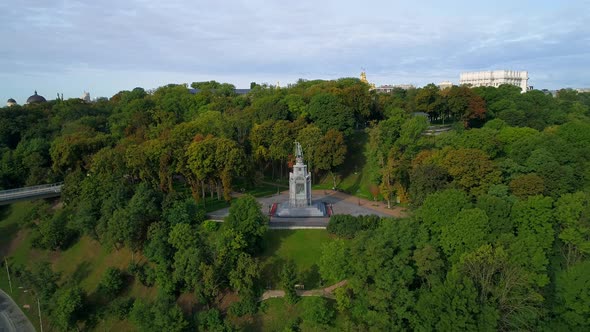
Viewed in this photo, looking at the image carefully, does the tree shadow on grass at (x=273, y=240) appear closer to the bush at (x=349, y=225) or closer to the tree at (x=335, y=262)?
the bush at (x=349, y=225)

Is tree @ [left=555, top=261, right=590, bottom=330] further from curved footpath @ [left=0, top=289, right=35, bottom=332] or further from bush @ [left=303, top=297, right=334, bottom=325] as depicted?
curved footpath @ [left=0, top=289, right=35, bottom=332]

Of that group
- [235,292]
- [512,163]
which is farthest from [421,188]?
[235,292]

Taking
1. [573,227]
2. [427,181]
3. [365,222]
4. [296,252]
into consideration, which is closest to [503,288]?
[573,227]

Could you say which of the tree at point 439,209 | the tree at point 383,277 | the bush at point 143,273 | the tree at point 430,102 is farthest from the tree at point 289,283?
the tree at point 430,102

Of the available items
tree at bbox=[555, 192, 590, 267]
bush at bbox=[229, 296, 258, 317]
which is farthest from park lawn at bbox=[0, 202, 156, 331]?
tree at bbox=[555, 192, 590, 267]

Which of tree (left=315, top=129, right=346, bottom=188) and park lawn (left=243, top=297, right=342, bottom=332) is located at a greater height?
tree (left=315, top=129, right=346, bottom=188)
